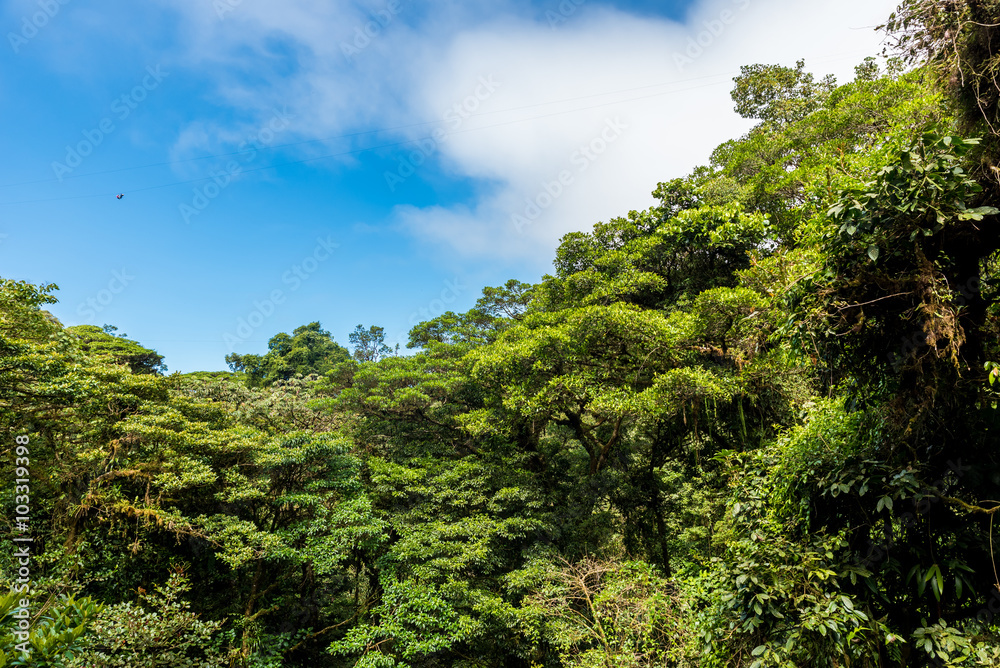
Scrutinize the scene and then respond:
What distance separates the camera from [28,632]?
2139 mm

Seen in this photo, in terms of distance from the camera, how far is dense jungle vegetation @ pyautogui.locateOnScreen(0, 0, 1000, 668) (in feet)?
8.45

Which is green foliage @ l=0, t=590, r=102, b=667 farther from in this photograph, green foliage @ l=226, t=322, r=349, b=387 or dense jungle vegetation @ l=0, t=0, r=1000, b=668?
green foliage @ l=226, t=322, r=349, b=387

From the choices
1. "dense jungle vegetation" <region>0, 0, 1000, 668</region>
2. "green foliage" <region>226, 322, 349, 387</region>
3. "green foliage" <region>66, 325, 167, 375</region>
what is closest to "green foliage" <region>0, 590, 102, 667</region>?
"dense jungle vegetation" <region>0, 0, 1000, 668</region>

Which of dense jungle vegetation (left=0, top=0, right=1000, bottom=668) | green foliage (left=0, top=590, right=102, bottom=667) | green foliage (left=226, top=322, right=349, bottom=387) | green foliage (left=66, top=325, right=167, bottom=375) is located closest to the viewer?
green foliage (left=0, top=590, right=102, bottom=667)

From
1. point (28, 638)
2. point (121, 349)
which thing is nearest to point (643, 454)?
point (28, 638)

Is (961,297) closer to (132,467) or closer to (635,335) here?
(635,335)

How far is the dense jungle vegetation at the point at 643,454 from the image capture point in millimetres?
2576

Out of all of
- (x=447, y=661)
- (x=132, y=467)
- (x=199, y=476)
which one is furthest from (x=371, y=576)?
(x=132, y=467)

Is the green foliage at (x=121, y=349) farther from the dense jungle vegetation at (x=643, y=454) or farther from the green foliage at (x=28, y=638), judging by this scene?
the green foliage at (x=28, y=638)

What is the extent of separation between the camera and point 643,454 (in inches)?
382

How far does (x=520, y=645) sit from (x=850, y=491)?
6.33m

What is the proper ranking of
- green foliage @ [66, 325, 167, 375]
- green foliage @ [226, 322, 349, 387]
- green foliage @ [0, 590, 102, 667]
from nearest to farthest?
green foliage @ [0, 590, 102, 667], green foliage @ [66, 325, 167, 375], green foliage @ [226, 322, 349, 387]

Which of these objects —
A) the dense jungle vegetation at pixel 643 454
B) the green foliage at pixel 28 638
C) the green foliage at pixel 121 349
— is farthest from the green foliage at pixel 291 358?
the green foliage at pixel 28 638

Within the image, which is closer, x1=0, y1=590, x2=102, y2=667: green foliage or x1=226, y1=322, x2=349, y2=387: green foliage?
x1=0, y1=590, x2=102, y2=667: green foliage
